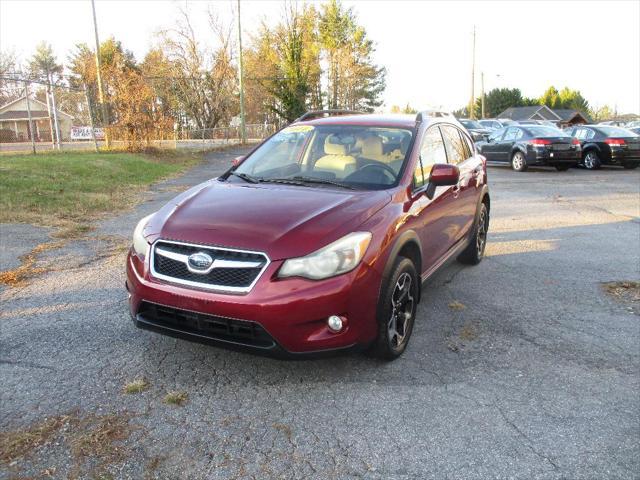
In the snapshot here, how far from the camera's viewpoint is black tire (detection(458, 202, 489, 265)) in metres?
6.08

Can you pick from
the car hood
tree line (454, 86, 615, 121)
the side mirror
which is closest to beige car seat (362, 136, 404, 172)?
the side mirror

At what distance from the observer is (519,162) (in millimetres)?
18094

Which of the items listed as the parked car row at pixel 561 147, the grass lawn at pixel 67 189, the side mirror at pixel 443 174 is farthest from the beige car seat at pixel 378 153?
the parked car row at pixel 561 147

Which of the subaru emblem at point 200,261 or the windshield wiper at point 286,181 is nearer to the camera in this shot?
the subaru emblem at point 200,261

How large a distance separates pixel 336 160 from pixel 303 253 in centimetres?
158

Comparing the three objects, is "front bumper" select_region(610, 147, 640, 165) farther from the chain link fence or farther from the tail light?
the chain link fence

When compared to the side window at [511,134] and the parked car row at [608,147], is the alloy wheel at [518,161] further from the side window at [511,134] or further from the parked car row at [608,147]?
the parked car row at [608,147]

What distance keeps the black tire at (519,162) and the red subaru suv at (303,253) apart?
1470 centimetres

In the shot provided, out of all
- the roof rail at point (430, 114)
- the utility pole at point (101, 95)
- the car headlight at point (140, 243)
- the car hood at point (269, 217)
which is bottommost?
the car headlight at point (140, 243)

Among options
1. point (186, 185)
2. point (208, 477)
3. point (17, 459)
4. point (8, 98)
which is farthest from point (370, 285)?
point (8, 98)

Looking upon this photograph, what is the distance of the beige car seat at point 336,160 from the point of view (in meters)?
4.33

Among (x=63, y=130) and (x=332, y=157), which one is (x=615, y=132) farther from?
(x=63, y=130)

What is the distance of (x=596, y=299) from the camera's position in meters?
5.18

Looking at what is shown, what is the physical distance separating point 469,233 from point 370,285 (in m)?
2.91
